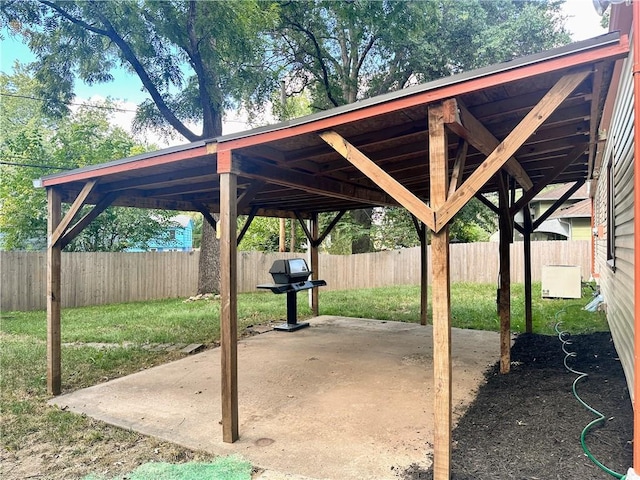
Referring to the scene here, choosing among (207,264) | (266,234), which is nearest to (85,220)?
(207,264)

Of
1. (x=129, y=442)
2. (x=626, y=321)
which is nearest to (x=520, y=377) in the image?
(x=626, y=321)

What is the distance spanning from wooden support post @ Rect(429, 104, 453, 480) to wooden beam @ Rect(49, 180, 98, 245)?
324cm

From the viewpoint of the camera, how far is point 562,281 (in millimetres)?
9094

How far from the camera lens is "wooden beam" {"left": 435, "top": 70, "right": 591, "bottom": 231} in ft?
6.41

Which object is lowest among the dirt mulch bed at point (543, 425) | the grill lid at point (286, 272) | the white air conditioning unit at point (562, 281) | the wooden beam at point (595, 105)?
the dirt mulch bed at point (543, 425)

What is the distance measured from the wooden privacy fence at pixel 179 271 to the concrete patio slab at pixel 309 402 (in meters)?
5.74

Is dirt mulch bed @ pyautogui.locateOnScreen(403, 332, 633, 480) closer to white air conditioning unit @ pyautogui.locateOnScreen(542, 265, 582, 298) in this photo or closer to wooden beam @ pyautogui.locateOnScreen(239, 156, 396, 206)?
wooden beam @ pyautogui.locateOnScreen(239, 156, 396, 206)

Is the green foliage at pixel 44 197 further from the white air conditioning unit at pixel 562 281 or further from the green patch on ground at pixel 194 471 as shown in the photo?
the white air conditioning unit at pixel 562 281

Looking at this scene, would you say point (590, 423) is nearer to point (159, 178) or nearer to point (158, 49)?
point (159, 178)

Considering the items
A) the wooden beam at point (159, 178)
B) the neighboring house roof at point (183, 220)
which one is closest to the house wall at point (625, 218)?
the wooden beam at point (159, 178)

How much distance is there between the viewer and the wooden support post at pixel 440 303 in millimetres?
2193

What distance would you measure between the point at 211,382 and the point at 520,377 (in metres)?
3.01

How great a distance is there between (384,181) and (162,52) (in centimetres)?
835

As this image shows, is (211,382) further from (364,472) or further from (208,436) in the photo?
(364,472)
